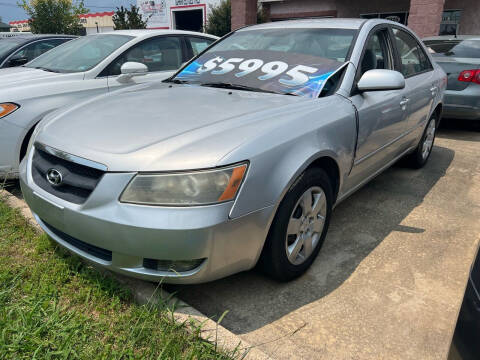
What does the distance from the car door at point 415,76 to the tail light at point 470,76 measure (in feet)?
6.35

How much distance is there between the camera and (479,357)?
112 cm

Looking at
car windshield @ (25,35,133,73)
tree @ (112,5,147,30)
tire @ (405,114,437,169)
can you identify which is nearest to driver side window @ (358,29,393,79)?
tire @ (405,114,437,169)

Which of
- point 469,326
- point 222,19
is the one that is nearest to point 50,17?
point 222,19

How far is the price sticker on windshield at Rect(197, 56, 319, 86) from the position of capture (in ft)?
9.02

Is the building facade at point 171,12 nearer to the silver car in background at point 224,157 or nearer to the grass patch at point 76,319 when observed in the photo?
the silver car in background at point 224,157

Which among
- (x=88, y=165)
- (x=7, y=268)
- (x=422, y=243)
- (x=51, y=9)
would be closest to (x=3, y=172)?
(x=7, y=268)

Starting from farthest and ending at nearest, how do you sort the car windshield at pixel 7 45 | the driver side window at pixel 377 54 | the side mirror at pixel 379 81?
1. the car windshield at pixel 7 45
2. the driver side window at pixel 377 54
3. the side mirror at pixel 379 81

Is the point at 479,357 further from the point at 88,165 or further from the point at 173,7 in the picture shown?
the point at 173,7

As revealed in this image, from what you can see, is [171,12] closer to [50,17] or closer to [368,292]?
[50,17]

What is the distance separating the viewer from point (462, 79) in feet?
19.3

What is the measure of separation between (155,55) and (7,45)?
343cm

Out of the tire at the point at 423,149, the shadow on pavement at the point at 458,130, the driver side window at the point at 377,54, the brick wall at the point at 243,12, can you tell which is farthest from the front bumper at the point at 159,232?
the brick wall at the point at 243,12

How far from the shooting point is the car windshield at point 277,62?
8.98 feet

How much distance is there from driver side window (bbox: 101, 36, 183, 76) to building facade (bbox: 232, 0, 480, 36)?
8.85m
